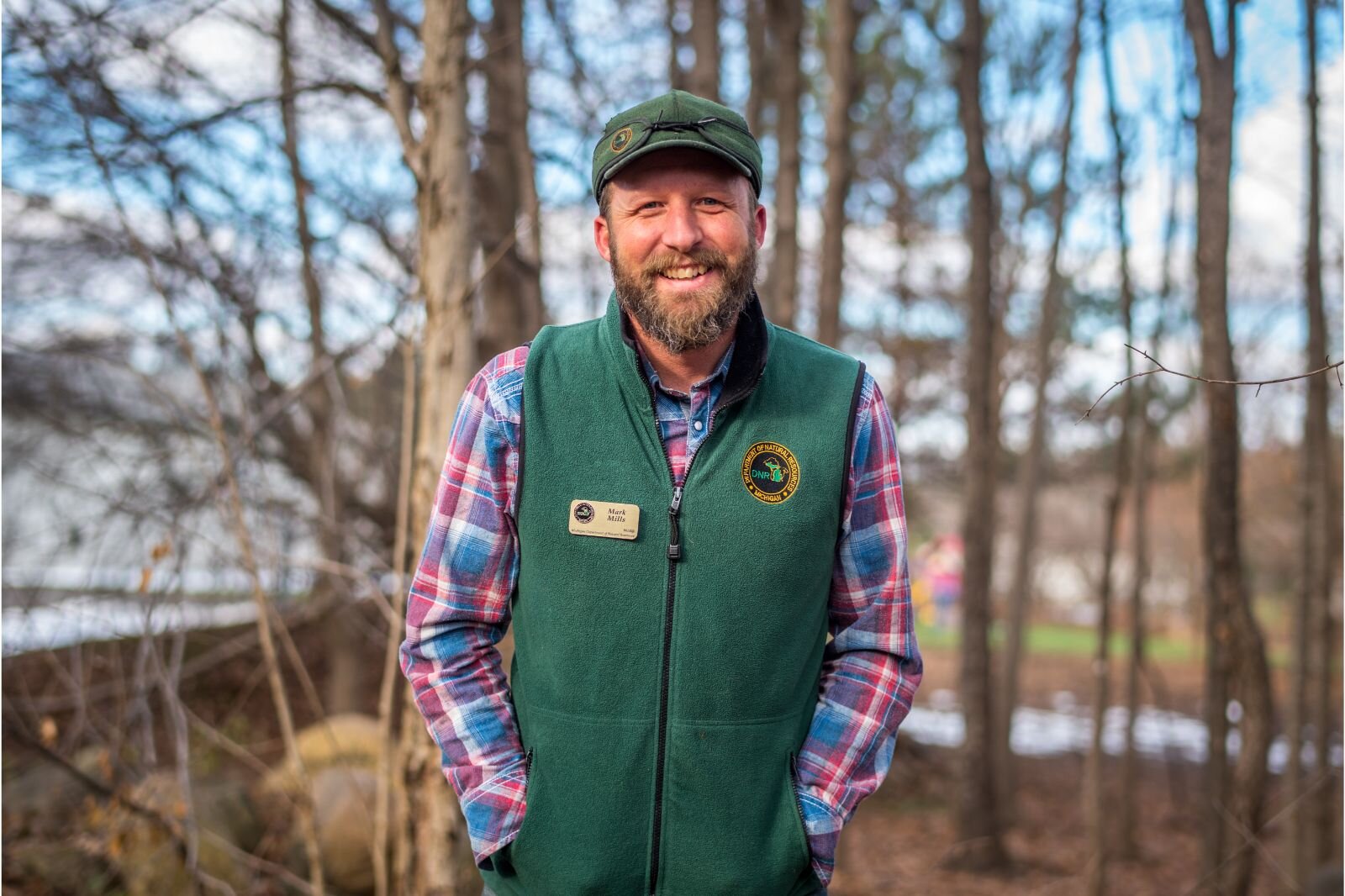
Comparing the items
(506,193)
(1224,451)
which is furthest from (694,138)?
(506,193)

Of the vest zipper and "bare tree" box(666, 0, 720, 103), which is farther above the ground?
"bare tree" box(666, 0, 720, 103)

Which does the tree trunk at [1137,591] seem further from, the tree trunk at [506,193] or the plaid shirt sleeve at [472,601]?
the plaid shirt sleeve at [472,601]

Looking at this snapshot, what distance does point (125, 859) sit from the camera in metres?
4.85

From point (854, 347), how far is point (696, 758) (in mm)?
13145

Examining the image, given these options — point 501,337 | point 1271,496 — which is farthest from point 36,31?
point 1271,496

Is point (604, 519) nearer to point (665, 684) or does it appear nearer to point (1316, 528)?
point (665, 684)

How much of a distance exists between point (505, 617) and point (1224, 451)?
3367mm

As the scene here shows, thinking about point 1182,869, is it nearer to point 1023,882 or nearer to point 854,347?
point 1023,882

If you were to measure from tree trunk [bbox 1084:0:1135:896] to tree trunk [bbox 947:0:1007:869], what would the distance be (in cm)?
101

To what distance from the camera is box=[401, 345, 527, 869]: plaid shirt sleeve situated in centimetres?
182

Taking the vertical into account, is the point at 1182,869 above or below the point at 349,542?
below

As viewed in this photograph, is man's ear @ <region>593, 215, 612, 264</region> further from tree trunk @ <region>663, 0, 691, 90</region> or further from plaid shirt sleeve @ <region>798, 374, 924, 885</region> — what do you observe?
tree trunk @ <region>663, 0, 691, 90</region>

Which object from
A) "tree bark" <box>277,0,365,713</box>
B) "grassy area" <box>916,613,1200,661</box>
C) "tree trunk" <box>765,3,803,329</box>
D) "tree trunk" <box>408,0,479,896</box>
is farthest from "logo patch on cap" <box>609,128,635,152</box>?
"grassy area" <box>916,613,1200,661</box>

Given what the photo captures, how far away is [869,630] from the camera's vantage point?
192 centimetres
